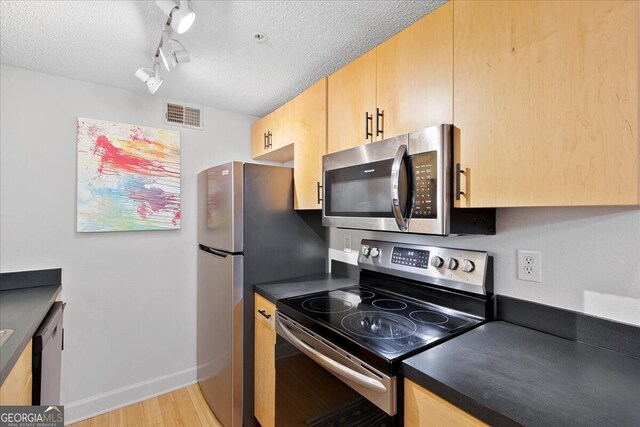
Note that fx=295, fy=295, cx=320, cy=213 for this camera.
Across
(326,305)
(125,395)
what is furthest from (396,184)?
(125,395)

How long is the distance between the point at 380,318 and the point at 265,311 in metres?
0.72

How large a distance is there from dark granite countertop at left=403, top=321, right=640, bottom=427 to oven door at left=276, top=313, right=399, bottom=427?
0.48 feet

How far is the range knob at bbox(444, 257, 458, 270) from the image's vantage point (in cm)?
135

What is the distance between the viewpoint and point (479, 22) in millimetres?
1015

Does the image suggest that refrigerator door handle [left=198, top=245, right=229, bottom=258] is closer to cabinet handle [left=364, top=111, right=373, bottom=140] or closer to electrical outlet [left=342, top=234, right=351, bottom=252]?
electrical outlet [left=342, top=234, right=351, bottom=252]

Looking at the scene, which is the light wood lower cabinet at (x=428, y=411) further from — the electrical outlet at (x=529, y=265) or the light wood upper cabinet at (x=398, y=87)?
the light wood upper cabinet at (x=398, y=87)

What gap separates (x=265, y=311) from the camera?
1727mm

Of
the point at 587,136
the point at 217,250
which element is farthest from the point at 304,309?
the point at 587,136

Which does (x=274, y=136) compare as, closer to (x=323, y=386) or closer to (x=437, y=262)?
(x=437, y=262)

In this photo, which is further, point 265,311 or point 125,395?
point 125,395

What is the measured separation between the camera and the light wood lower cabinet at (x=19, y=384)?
3.15 ft

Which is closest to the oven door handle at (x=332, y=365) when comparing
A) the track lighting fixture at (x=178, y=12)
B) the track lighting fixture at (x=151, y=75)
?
the track lighting fixture at (x=178, y=12)

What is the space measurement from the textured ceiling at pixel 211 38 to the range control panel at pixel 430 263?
1119 millimetres

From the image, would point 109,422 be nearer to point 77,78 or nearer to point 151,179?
point 151,179
